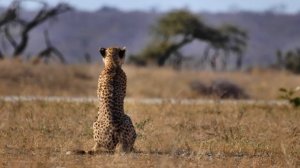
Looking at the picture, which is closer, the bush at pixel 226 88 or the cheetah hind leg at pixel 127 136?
the cheetah hind leg at pixel 127 136

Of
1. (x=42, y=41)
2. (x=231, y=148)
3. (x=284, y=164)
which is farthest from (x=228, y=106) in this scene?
(x=42, y=41)

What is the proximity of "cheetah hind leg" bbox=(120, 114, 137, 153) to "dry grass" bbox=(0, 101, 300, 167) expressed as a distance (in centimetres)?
20

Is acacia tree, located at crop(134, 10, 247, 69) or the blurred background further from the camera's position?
acacia tree, located at crop(134, 10, 247, 69)

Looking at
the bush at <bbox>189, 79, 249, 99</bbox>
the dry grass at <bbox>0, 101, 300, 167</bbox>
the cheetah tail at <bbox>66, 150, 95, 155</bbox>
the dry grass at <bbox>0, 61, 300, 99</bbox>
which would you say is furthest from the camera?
the bush at <bbox>189, 79, 249, 99</bbox>

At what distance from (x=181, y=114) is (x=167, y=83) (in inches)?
644

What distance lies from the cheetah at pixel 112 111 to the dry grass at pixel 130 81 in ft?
54.6

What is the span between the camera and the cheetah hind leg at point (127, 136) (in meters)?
11.3

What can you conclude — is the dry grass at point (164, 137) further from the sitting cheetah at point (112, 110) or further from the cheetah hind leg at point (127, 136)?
the sitting cheetah at point (112, 110)

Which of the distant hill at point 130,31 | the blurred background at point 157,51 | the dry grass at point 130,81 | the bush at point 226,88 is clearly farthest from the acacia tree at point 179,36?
the bush at point 226,88

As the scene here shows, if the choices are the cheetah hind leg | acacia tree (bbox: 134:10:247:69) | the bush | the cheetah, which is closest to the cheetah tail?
the cheetah

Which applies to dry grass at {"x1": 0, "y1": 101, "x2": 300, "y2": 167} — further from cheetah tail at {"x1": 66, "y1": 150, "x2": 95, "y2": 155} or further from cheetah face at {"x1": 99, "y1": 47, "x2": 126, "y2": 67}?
cheetah face at {"x1": 99, "y1": 47, "x2": 126, "y2": 67}

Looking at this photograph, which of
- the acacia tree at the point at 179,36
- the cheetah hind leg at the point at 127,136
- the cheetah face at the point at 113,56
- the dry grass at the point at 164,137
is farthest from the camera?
the acacia tree at the point at 179,36

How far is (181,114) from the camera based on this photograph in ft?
59.4

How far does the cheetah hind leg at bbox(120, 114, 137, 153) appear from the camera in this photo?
37.1 feet
